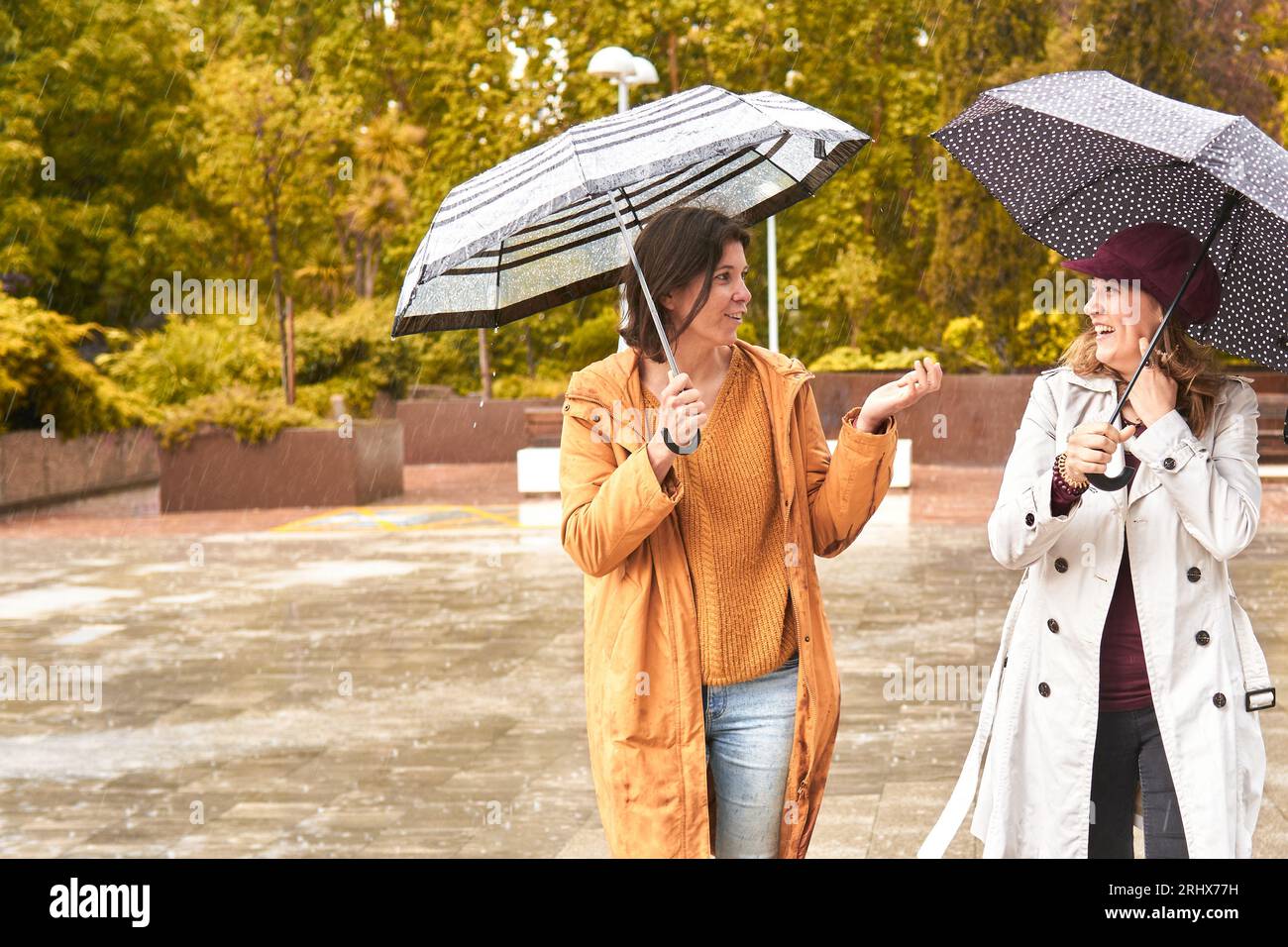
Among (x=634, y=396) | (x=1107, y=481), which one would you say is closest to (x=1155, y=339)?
(x=1107, y=481)

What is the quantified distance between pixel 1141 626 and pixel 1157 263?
0.77 metres

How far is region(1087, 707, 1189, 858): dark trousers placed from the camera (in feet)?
10.8

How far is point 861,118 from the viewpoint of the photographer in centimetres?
3188

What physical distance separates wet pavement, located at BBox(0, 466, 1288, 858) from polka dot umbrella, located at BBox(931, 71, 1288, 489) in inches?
104

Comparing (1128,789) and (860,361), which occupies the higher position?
(860,361)

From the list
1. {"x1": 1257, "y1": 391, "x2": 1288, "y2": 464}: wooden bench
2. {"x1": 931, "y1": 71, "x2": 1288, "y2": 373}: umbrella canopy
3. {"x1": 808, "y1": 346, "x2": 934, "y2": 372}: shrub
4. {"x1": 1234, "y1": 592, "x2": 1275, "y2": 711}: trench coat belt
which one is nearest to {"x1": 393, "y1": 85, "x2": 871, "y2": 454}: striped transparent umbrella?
{"x1": 931, "y1": 71, "x2": 1288, "y2": 373}: umbrella canopy

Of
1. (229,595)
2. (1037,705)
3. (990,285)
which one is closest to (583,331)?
(990,285)

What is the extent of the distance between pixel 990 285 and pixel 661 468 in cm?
2324

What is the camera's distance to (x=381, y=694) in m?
8.55

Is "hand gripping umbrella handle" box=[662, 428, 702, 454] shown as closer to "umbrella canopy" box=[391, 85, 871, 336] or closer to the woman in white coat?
"umbrella canopy" box=[391, 85, 871, 336]

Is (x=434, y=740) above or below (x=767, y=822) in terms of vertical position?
below

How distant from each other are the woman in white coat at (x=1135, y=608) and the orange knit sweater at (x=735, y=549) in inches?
18.9

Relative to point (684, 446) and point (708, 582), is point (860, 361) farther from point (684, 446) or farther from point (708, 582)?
point (684, 446)
